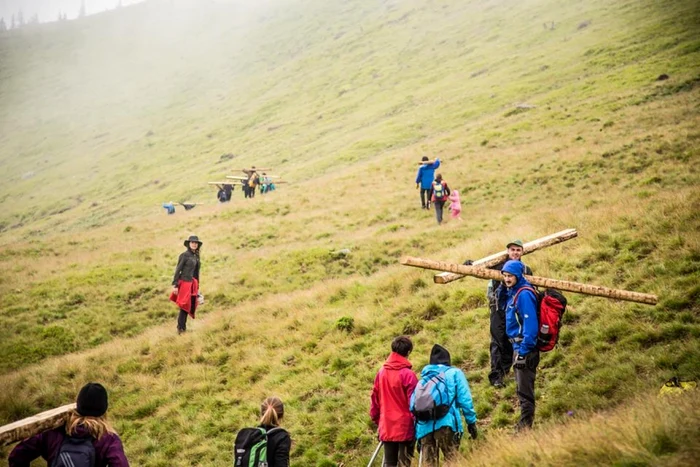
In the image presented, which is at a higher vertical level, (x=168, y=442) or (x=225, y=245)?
(x=225, y=245)

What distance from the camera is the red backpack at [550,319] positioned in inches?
273

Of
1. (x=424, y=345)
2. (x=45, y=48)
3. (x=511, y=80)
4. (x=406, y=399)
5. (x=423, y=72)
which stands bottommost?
(x=424, y=345)

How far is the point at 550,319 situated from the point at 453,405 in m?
1.89

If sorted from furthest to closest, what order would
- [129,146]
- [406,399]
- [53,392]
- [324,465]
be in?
[129,146]
[53,392]
[324,465]
[406,399]

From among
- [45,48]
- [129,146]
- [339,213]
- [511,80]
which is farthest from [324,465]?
[45,48]

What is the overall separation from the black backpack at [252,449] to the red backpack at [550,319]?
3.98 meters

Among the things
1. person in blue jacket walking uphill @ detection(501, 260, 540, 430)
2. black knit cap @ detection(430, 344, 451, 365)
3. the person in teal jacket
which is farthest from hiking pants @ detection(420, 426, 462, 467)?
person in blue jacket walking uphill @ detection(501, 260, 540, 430)

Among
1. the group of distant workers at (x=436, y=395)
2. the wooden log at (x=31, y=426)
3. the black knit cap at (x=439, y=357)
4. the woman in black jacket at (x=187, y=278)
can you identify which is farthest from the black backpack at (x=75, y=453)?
the woman in black jacket at (x=187, y=278)

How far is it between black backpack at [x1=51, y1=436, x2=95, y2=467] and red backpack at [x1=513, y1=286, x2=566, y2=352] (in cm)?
585

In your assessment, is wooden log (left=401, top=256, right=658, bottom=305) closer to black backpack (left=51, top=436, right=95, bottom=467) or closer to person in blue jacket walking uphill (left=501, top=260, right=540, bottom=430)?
person in blue jacket walking uphill (left=501, top=260, right=540, bottom=430)

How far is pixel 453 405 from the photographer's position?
6.55 m

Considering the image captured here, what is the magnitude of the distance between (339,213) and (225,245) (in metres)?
6.78

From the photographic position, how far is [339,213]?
→ 28.2 meters

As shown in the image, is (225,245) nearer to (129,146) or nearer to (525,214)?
(525,214)
